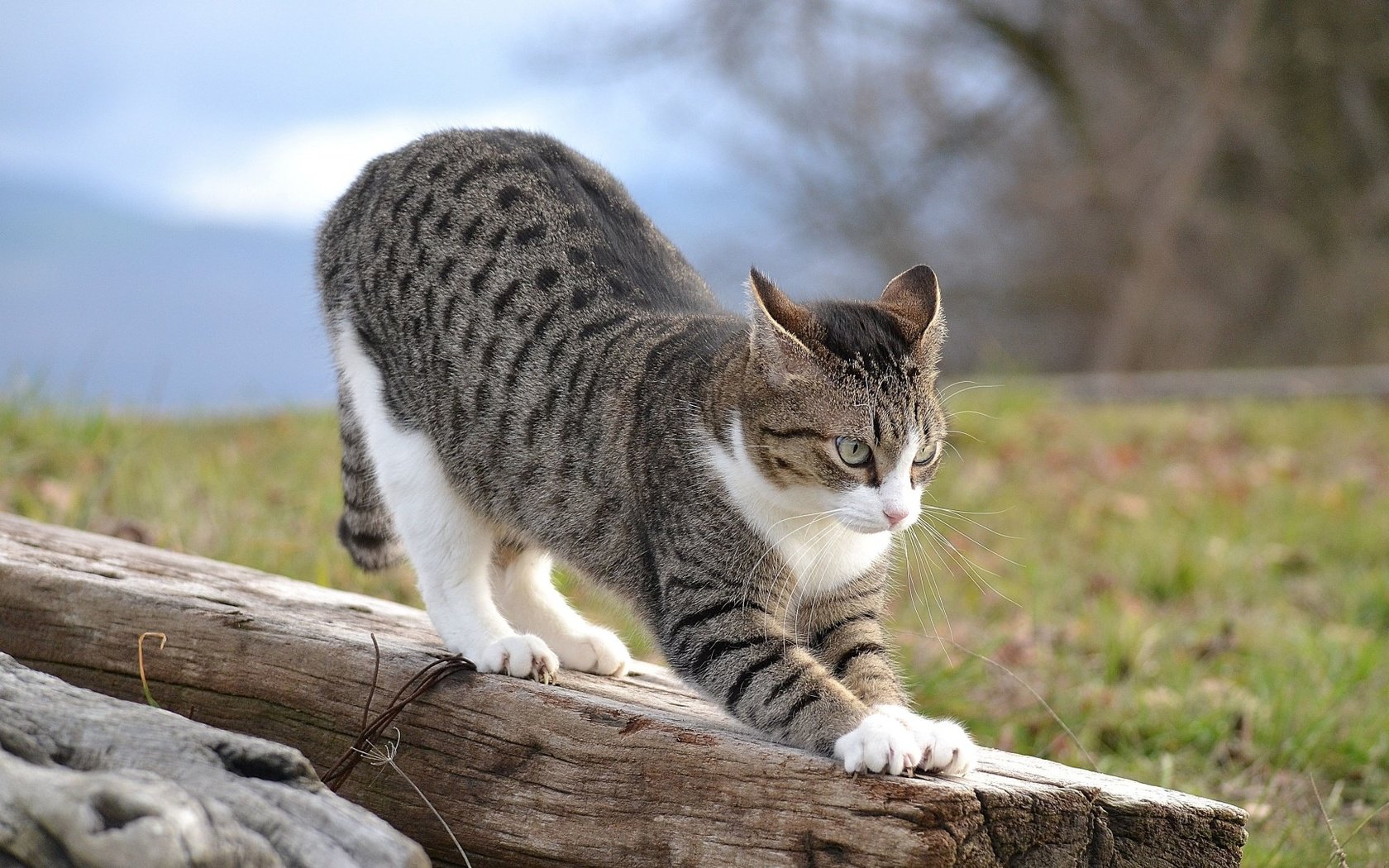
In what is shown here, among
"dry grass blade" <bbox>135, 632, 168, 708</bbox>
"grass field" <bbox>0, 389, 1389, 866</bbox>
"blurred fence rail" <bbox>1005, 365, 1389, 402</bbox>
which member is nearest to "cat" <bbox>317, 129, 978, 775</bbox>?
"grass field" <bbox>0, 389, 1389, 866</bbox>

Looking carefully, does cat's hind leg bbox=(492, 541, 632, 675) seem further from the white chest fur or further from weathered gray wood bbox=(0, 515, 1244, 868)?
the white chest fur

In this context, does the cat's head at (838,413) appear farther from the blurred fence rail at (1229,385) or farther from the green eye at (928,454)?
the blurred fence rail at (1229,385)

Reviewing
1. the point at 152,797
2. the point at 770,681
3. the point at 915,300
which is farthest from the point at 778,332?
the point at 152,797

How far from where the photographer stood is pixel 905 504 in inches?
93.7

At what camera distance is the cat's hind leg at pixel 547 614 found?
2.87 metres

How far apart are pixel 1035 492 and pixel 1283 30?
24.1 feet

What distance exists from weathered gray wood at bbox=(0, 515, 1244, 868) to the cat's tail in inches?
12.9

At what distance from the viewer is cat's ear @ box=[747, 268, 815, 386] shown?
94.8 inches

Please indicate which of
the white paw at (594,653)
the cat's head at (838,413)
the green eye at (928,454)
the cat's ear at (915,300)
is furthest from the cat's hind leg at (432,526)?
the cat's ear at (915,300)

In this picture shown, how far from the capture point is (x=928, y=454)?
2551mm

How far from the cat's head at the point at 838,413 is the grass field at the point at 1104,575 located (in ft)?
0.66

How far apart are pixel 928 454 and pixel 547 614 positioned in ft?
3.34

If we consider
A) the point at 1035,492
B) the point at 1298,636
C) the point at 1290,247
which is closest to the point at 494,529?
the point at 1298,636

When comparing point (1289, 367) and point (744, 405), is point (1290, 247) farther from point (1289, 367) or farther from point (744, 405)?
point (744, 405)
